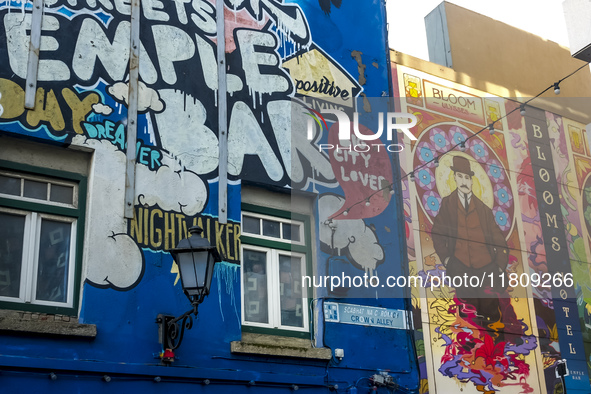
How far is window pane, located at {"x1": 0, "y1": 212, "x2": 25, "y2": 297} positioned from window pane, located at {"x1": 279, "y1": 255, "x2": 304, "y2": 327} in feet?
10.5

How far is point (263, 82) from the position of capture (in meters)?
10.4

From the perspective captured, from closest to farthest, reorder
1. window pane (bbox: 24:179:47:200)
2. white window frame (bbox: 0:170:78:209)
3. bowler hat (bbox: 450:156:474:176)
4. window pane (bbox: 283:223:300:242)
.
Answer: white window frame (bbox: 0:170:78:209) → window pane (bbox: 24:179:47:200) → window pane (bbox: 283:223:300:242) → bowler hat (bbox: 450:156:474:176)

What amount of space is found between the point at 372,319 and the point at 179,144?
3.34m

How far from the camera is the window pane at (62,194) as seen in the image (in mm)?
8457

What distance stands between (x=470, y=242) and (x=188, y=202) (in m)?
5.15

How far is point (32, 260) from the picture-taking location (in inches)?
318

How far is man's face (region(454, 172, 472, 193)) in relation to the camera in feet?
41.3

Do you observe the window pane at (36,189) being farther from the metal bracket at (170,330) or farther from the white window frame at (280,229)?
the white window frame at (280,229)

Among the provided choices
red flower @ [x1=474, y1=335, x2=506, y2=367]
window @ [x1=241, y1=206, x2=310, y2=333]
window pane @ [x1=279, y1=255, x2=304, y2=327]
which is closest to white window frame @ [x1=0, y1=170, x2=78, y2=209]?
window @ [x1=241, y1=206, x2=310, y2=333]

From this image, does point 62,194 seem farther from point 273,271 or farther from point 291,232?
point 291,232

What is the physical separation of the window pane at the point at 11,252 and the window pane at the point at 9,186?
25 cm

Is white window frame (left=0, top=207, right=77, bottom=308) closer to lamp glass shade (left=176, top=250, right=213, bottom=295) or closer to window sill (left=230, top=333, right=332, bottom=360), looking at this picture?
lamp glass shade (left=176, top=250, right=213, bottom=295)

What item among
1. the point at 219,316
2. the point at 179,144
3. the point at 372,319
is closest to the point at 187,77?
the point at 179,144

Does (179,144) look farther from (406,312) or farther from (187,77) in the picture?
(406,312)
